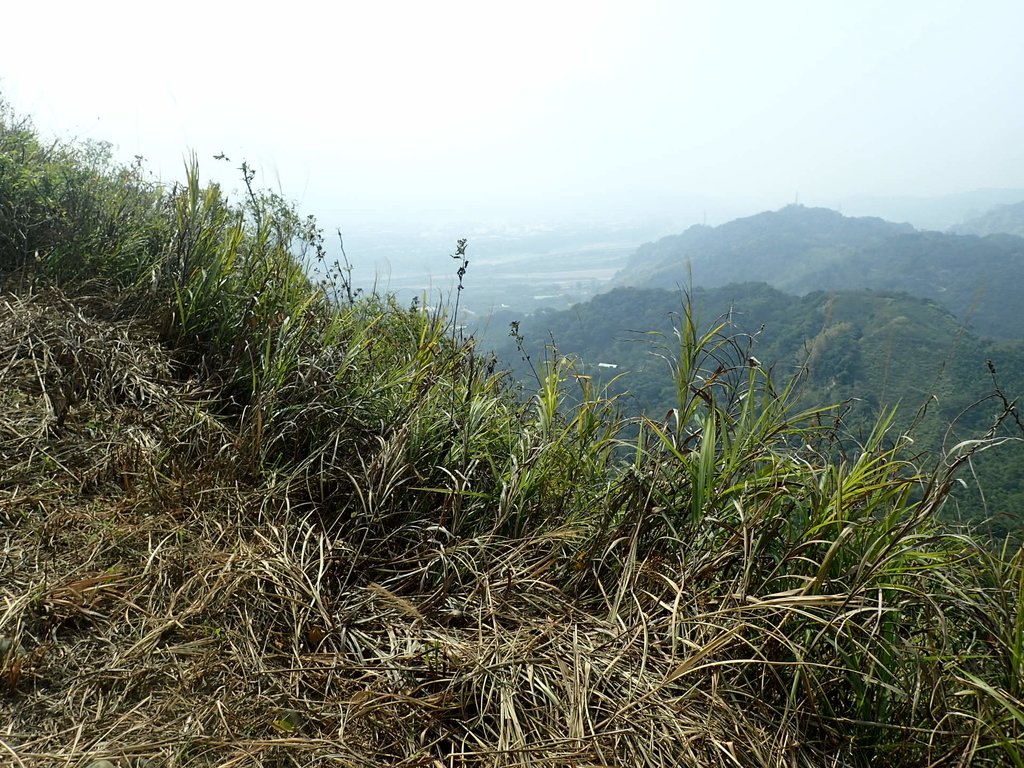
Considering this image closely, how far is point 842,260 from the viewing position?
75000 millimetres

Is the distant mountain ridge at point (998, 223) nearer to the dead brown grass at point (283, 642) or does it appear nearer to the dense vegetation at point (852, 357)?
the dense vegetation at point (852, 357)

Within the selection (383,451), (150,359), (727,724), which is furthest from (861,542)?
(150,359)

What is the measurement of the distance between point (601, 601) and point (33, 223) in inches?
146

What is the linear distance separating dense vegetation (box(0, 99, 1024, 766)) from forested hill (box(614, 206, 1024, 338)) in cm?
1856

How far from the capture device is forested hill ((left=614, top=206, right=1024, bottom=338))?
4158 centimetres

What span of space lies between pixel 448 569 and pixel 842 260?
86.0 m

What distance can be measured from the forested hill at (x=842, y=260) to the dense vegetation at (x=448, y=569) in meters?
18.6

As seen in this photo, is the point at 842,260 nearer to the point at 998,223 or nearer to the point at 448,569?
the point at 998,223

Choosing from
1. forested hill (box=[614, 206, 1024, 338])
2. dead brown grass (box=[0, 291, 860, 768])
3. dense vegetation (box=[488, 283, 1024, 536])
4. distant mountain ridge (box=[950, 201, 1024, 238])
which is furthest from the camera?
distant mountain ridge (box=[950, 201, 1024, 238])

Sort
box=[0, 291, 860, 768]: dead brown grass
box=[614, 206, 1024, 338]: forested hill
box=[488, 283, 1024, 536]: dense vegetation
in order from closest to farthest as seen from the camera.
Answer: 1. box=[0, 291, 860, 768]: dead brown grass
2. box=[488, 283, 1024, 536]: dense vegetation
3. box=[614, 206, 1024, 338]: forested hill

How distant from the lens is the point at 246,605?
5.73ft

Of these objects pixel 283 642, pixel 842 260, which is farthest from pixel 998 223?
pixel 283 642

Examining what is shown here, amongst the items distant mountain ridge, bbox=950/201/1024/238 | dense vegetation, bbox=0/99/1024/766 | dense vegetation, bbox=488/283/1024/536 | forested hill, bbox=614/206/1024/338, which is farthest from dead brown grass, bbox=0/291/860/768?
distant mountain ridge, bbox=950/201/1024/238

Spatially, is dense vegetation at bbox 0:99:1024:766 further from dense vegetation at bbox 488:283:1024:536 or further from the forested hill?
the forested hill
